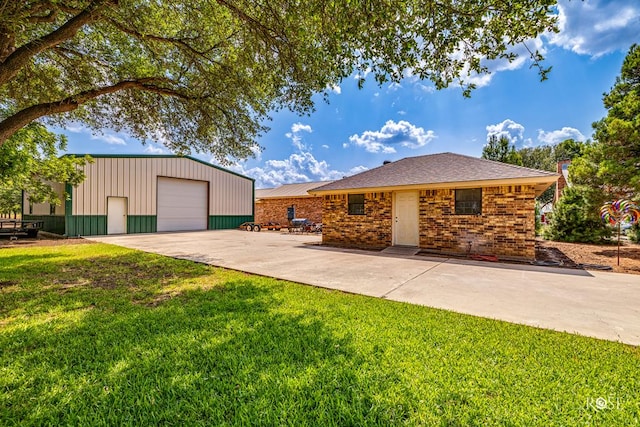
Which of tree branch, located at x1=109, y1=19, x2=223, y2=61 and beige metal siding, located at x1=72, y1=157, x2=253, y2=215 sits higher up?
tree branch, located at x1=109, y1=19, x2=223, y2=61

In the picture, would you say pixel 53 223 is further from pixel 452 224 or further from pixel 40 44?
pixel 452 224

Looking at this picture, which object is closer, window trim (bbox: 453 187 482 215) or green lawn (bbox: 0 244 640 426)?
green lawn (bbox: 0 244 640 426)

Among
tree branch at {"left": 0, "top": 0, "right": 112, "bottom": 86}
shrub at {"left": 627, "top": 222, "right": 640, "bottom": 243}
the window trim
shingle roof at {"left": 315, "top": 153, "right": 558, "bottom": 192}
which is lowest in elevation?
shrub at {"left": 627, "top": 222, "right": 640, "bottom": 243}

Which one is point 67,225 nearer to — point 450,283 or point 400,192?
point 400,192

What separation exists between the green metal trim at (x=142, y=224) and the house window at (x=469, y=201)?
739 inches

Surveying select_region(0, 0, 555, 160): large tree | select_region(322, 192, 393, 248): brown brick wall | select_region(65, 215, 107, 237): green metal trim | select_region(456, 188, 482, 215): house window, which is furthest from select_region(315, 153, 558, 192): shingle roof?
select_region(65, 215, 107, 237): green metal trim

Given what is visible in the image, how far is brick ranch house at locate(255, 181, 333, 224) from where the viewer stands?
22359 mm

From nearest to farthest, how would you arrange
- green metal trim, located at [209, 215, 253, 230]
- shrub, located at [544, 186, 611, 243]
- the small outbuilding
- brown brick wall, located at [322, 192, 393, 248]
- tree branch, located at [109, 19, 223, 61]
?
tree branch, located at [109, 19, 223, 61], brown brick wall, located at [322, 192, 393, 248], shrub, located at [544, 186, 611, 243], the small outbuilding, green metal trim, located at [209, 215, 253, 230]

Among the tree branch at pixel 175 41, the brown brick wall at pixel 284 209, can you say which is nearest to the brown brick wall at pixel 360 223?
the tree branch at pixel 175 41

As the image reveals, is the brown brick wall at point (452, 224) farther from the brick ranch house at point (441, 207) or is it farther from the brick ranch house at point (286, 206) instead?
the brick ranch house at point (286, 206)

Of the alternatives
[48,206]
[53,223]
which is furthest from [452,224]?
[48,206]

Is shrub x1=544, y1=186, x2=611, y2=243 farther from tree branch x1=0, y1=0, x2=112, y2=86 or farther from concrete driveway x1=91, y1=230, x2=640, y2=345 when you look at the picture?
tree branch x1=0, y1=0, x2=112, y2=86

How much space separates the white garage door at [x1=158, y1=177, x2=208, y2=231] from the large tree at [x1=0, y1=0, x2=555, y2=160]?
10.6m

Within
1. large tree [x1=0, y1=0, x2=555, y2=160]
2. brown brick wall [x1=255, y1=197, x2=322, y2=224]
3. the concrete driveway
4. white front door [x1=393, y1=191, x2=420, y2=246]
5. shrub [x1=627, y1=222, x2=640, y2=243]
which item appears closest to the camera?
the concrete driveway
